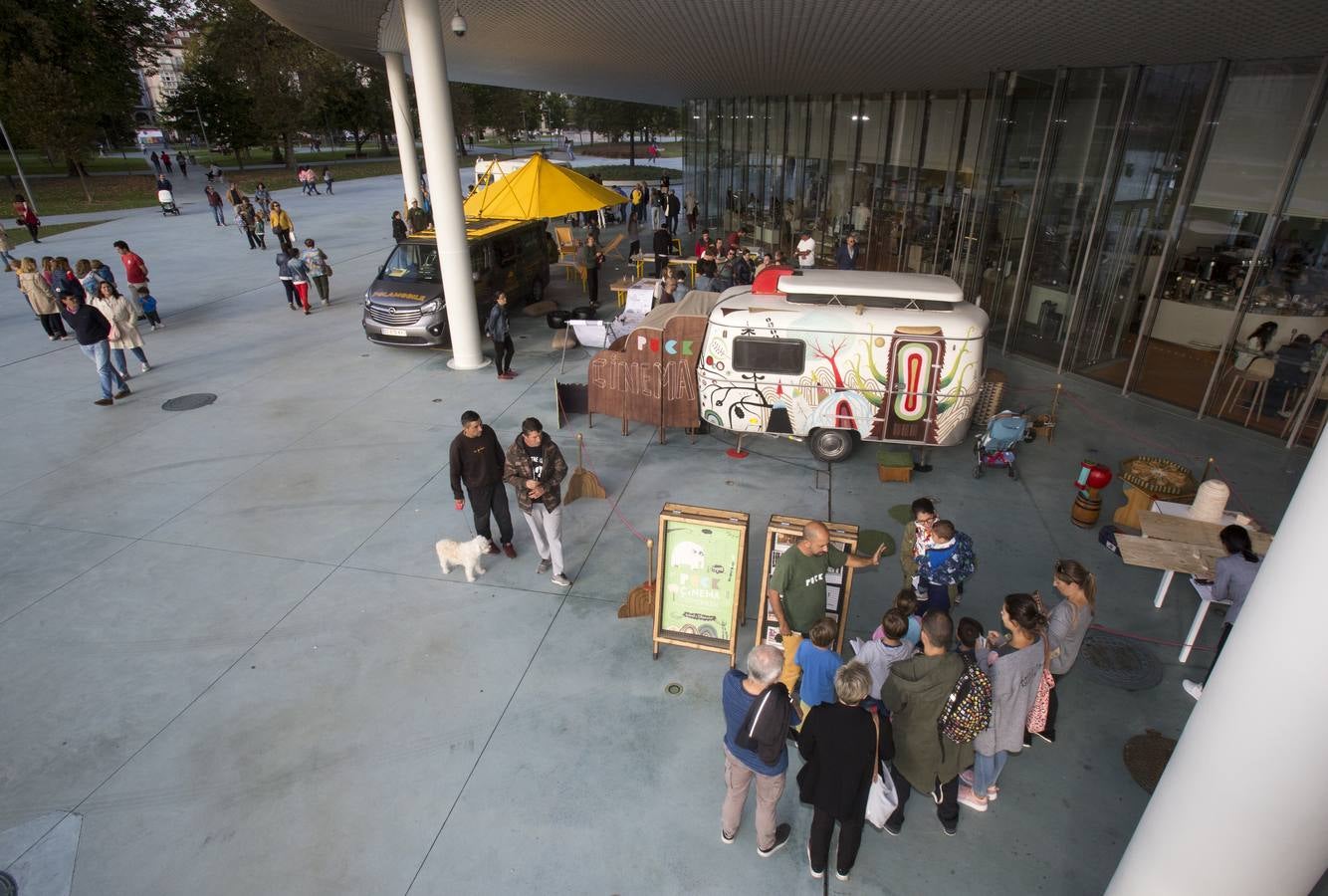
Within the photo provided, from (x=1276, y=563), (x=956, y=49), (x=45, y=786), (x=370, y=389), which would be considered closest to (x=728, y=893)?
(x=1276, y=563)

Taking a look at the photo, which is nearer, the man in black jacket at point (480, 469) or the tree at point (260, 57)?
the man in black jacket at point (480, 469)

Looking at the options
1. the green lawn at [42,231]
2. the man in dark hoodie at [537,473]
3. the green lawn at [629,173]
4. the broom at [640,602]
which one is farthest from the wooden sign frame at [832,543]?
the green lawn at [629,173]

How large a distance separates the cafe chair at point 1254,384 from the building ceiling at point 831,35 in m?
4.27

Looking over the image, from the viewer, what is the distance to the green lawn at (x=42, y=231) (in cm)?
2474

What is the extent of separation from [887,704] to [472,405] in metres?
8.77

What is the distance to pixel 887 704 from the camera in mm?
4227

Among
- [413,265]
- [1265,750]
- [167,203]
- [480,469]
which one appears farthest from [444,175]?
[167,203]

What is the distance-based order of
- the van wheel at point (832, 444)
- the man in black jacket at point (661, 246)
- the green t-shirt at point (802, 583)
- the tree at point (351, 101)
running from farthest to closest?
the tree at point (351, 101), the man in black jacket at point (661, 246), the van wheel at point (832, 444), the green t-shirt at point (802, 583)

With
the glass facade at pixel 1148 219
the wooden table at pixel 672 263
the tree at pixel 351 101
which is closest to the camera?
the glass facade at pixel 1148 219

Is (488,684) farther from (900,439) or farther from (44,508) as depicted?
(44,508)

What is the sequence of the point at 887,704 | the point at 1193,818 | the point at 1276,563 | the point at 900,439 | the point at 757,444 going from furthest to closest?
1. the point at 757,444
2. the point at 900,439
3. the point at 887,704
4. the point at 1193,818
5. the point at 1276,563

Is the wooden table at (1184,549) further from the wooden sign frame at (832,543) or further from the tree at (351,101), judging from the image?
the tree at (351,101)

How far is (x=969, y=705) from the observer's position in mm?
4066

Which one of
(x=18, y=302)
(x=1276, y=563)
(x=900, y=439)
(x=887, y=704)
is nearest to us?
(x=1276, y=563)
